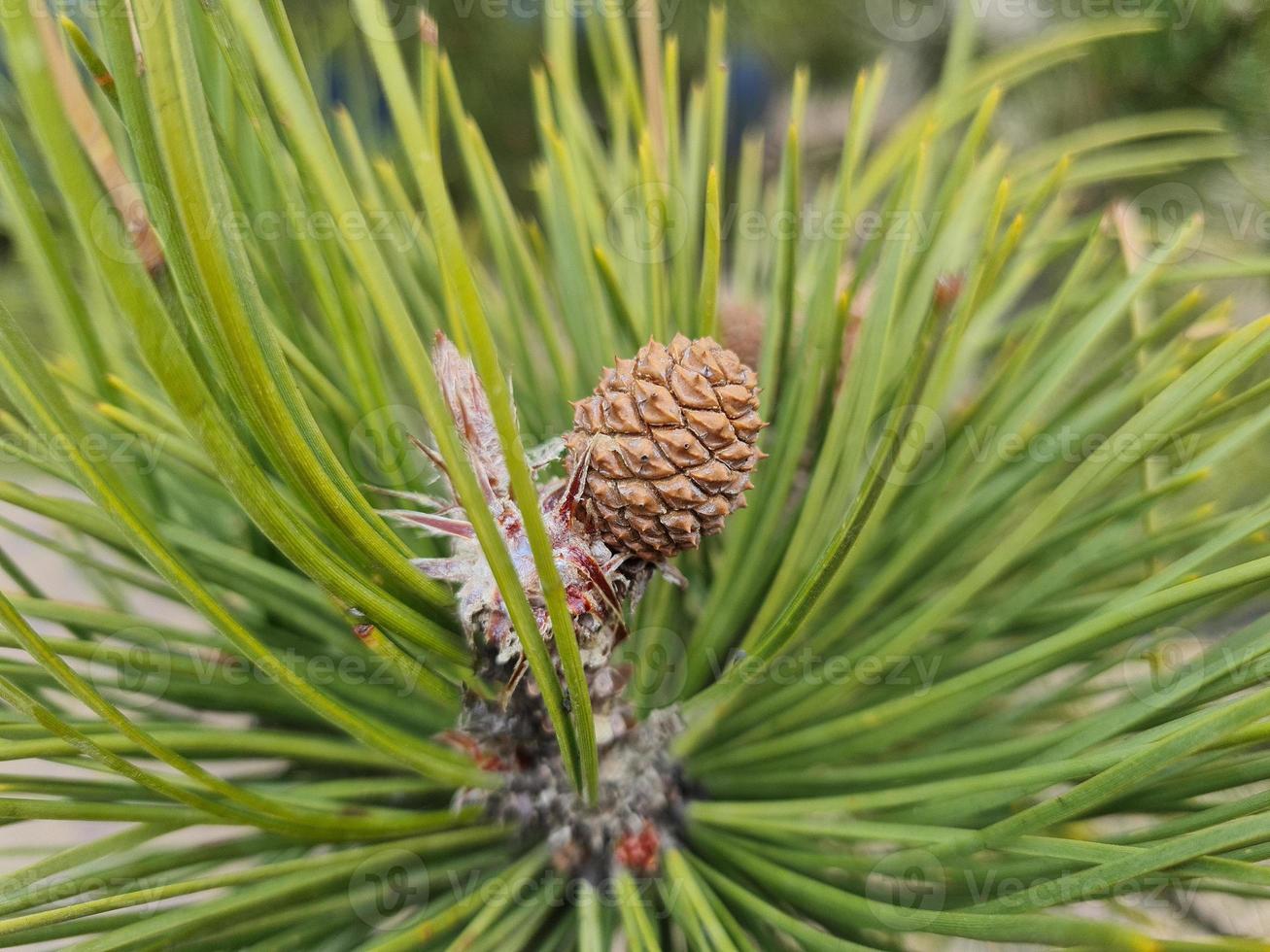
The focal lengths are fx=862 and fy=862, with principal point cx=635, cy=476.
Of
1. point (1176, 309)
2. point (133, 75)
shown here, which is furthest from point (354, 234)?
point (1176, 309)

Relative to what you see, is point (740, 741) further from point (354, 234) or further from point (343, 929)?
point (354, 234)

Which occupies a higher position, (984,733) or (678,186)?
(678,186)

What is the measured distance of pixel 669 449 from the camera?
0.87 feet

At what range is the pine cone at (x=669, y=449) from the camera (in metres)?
0.27

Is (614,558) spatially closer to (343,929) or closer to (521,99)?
(343,929)

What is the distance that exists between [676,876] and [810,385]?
181mm

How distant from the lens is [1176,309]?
33 cm

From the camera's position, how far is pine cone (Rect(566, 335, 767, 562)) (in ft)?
0.87

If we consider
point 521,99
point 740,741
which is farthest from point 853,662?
point 521,99

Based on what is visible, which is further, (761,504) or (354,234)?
(761,504)

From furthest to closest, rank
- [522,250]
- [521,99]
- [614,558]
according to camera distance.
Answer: [521,99] → [522,250] → [614,558]

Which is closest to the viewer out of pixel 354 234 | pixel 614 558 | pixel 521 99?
pixel 354 234

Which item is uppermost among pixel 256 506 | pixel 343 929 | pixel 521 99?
pixel 521 99

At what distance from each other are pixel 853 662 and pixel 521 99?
0.73 meters
